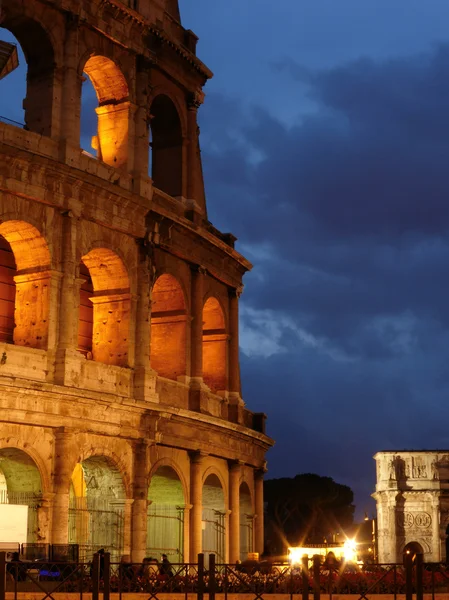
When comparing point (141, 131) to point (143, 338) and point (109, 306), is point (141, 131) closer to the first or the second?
point (109, 306)

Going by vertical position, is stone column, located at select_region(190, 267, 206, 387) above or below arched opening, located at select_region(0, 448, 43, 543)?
above

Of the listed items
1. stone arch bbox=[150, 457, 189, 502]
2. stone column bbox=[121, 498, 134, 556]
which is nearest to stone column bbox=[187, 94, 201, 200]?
stone arch bbox=[150, 457, 189, 502]

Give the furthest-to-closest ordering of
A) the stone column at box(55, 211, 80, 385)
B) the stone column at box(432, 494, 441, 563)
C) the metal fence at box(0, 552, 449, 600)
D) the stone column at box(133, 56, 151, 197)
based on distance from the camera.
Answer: the stone column at box(432, 494, 441, 563) < the stone column at box(133, 56, 151, 197) < the stone column at box(55, 211, 80, 385) < the metal fence at box(0, 552, 449, 600)

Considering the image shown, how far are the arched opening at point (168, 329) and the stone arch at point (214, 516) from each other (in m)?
3.03

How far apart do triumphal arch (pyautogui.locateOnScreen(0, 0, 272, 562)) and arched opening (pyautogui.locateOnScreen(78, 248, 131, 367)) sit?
3cm

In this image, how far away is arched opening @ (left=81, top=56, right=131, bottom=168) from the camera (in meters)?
26.4

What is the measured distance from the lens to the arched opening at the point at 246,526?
101ft

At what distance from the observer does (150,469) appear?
81.9ft

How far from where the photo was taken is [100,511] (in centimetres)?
2417

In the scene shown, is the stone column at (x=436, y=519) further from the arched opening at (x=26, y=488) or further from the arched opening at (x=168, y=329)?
the arched opening at (x=26, y=488)

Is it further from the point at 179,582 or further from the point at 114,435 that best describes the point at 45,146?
the point at 179,582

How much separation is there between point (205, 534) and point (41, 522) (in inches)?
297

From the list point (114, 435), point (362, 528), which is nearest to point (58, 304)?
point (114, 435)

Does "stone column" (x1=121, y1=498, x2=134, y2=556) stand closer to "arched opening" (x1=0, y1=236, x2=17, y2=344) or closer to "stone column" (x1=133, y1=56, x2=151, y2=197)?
"arched opening" (x1=0, y1=236, x2=17, y2=344)
